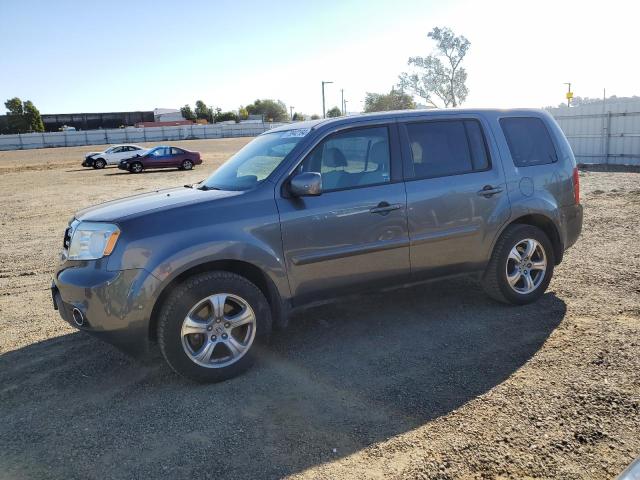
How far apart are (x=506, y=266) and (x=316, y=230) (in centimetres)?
203

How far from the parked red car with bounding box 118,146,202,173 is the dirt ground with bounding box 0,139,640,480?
2351cm

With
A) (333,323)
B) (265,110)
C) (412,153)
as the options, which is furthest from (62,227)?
(265,110)

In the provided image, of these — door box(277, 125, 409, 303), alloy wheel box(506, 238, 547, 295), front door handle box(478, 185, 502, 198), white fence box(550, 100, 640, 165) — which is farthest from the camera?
white fence box(550, 100, 640, 165)

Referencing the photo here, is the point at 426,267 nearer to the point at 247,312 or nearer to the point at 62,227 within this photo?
the point at 247,312

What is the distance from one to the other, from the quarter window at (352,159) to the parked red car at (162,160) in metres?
25.5

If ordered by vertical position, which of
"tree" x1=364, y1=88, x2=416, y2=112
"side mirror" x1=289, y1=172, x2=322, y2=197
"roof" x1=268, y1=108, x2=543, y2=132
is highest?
"tree" x1=364, y1=88, x2=416, y2=112

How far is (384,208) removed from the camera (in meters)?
4.46

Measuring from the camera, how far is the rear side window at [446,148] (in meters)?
4.77

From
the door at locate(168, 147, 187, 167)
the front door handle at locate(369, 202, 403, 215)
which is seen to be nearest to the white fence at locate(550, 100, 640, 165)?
the front door handle at locate(369, 202, 403, 215)

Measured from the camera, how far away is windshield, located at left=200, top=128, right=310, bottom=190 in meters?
4.41

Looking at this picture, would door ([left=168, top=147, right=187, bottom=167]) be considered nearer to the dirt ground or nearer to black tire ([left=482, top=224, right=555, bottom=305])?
the dirt ground

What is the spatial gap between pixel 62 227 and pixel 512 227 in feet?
31.0

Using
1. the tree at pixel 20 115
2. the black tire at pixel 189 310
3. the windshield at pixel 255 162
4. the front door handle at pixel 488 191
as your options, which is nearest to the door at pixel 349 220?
the windshield at pixel 255 162

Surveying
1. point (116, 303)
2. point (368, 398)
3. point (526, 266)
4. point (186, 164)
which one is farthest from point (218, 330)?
point (186, 164)
